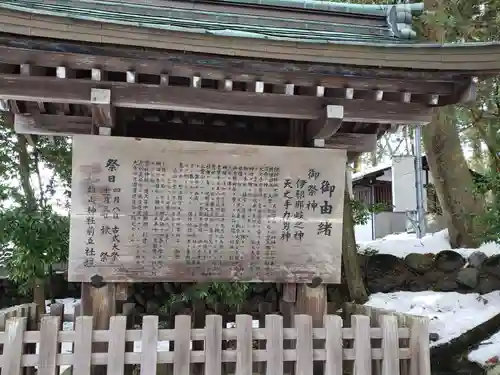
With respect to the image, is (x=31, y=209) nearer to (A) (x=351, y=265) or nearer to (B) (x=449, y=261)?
(A) (x=351, y=265)

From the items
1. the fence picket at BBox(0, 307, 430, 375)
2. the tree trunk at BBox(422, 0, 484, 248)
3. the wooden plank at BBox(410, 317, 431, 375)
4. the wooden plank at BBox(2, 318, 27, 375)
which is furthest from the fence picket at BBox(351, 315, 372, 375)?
the tree trunk at BBox(422, 0, 484, 248)

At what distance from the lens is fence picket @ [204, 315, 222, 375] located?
3.54m

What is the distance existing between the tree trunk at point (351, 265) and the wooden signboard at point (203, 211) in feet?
12.6

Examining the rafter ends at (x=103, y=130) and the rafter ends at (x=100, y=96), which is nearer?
the rafter ends at (x=100, y=96)

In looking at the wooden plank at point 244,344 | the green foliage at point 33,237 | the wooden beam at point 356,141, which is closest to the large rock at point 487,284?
the wooden beam at point 356,141

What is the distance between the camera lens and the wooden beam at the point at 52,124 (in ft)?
13.5

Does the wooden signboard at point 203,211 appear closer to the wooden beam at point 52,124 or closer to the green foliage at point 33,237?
the wooden beam at point 52,124

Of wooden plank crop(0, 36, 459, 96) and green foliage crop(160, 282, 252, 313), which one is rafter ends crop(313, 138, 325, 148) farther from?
green foliage crop(160, 282, 252, 313)

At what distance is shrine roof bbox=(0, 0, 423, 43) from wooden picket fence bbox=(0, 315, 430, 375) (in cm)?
258

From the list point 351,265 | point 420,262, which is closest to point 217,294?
point 351,265

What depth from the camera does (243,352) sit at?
3.59 meters

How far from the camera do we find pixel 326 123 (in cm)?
392

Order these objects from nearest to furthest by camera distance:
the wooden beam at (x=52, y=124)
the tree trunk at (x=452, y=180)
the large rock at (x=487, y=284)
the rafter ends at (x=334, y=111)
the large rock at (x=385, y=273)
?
the rafter ends at (x=334, y=111) → the wooden beam at (x=52, y=124) → the large rock at (x=487, y=284) → the large rock at (x=385, y=273) → the tree trunk at (x=452, y=180)

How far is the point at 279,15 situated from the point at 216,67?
1645 mm
